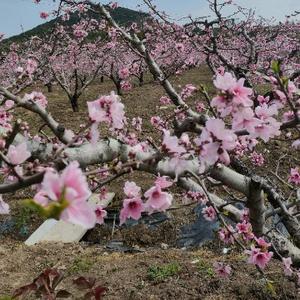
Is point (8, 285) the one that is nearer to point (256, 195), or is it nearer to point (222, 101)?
point (256, 195)

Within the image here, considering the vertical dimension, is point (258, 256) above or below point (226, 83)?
below

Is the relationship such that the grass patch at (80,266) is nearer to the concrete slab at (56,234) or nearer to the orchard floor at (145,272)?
the orchard floor at (145,272)

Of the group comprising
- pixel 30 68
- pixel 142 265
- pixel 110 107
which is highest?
pixel 30 68

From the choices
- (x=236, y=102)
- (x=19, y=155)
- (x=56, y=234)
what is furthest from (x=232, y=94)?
(x=56, y=234)

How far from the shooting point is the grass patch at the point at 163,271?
581 cm

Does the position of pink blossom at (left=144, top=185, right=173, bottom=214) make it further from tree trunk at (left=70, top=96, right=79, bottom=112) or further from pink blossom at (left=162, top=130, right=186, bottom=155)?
tree trunk at (left=70, top=96, right=79, bottom=112)

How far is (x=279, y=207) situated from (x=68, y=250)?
163 inches

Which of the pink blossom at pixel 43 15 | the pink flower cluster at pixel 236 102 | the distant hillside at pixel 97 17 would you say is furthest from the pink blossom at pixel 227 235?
the pink blossom at pixel 43 15

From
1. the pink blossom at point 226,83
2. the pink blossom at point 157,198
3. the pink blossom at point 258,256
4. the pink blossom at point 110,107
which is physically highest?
the pink blossom at point 110,107

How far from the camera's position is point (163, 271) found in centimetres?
592

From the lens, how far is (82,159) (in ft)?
7.61

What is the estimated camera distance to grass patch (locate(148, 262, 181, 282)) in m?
5.81

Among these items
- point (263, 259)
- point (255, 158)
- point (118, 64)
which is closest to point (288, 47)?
point (118, 64)

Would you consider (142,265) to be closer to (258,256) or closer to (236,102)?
(258,256)
